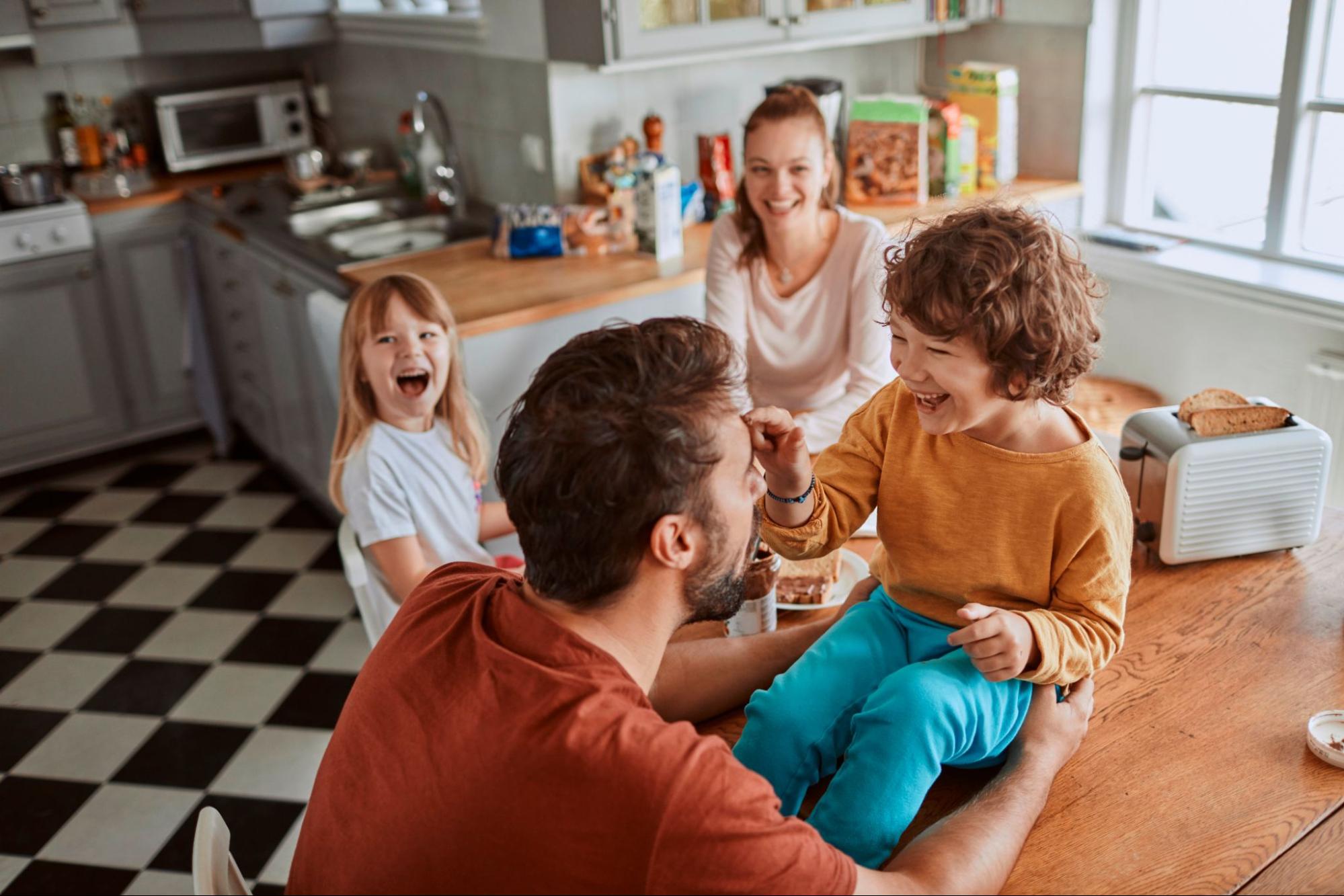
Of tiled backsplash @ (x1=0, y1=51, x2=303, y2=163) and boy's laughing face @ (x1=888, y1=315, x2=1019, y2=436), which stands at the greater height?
tiled backsplash @ (x1=0, y1=51, x2=303, y2=163)

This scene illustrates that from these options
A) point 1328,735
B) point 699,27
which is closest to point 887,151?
point 699,27

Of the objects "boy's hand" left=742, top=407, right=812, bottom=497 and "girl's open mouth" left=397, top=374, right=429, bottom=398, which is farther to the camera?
"girl's open mouth" left=397, top=374, right=429, bottom=398

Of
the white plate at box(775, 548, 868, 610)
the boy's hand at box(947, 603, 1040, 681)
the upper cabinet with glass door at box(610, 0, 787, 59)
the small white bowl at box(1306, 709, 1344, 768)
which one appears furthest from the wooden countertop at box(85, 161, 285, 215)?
the small white bowl at box(1306, 709, 1344, 768)

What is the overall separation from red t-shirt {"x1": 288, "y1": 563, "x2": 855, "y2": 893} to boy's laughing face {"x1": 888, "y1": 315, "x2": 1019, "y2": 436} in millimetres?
451

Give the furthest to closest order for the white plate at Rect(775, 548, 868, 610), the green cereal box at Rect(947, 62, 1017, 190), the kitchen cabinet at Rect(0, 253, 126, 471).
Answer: the kitchen cabinet at Rect(0, 253, 126, 471)
the green cereal box at Rect(947, 62, 1017, 190)
the white plate at Rect(775, 548, 868, 610)

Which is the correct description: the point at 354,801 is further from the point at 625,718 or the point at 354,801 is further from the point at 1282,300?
the point at 1282,300

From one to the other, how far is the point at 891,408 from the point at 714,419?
36 centimetres

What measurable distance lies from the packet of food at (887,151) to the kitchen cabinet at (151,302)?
7.36 feet

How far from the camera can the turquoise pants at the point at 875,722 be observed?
111 cm

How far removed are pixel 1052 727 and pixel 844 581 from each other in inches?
17.1

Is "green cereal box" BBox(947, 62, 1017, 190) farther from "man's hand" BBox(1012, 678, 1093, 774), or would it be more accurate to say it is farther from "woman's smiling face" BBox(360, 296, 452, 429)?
"man's hand" BBox(1012, 678, 1093, 774)

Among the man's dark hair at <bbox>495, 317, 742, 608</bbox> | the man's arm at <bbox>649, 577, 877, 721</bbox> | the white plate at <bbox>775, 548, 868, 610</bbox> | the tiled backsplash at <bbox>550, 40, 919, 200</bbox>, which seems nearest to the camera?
the man's dark hair at <bbox>495, 317, 742, 608</bbox>

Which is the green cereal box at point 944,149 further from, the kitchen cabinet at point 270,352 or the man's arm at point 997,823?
the man's arm at point 997,823

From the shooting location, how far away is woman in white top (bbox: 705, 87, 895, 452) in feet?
7.48
